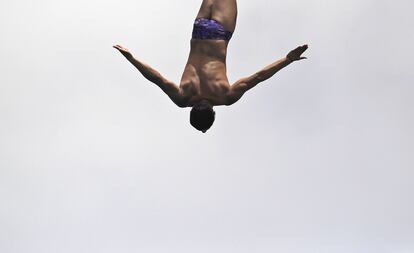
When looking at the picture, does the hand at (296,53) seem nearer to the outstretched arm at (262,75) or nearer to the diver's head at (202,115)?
the outstretched arm at (262,75)

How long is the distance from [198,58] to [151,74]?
1.42 metres

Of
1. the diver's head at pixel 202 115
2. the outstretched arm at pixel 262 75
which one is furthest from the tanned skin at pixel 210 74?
the diver's head at pixel 202 115

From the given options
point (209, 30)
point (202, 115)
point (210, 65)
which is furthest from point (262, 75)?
point (209, 30)

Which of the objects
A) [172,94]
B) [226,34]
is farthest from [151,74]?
[226,34]

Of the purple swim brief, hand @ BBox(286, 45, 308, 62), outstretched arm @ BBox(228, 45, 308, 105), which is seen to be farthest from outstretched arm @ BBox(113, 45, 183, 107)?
hand @ BBox(286, 45, 308, 62)

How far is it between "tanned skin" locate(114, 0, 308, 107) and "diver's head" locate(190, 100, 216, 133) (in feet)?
0.47

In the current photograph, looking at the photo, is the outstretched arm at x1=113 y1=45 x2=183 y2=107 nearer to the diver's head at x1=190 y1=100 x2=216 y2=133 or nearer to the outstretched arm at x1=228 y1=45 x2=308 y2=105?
the diver's head at x1=190 y1=100 x2=216 y2=133

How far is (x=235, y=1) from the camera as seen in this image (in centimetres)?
2128

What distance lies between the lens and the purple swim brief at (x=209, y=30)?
819 inches

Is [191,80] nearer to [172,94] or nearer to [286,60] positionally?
[172,94]

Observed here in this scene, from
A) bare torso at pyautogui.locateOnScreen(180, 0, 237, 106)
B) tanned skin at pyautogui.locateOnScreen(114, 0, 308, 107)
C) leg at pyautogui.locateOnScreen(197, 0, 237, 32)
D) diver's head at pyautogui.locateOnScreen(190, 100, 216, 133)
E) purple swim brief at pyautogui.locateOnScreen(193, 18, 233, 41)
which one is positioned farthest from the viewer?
leg at pyautogui.locateOnScreen(197, 0, 237, 32)

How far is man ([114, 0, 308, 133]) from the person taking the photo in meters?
19.8

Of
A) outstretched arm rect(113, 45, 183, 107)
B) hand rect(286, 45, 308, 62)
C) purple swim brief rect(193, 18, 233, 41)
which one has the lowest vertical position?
outstretched arm rect(113, 45, 183, 107)

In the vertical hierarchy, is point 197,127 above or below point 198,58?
below
